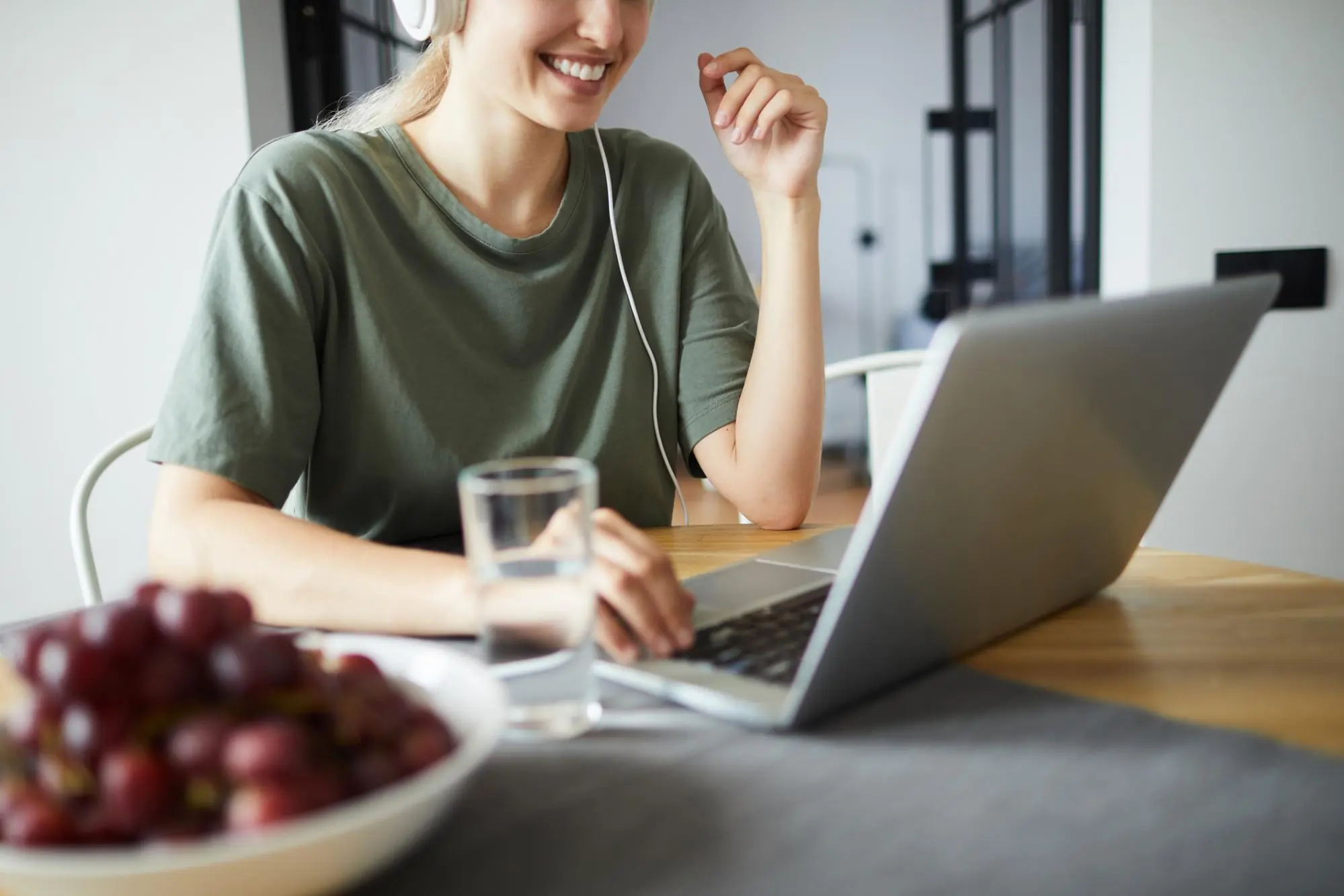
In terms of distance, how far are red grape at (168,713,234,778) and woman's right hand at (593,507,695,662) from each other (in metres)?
0.28

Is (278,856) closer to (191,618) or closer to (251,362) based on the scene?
(191,618)

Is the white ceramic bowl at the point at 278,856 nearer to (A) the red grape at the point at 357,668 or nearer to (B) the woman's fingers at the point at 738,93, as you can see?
(A) the red grape at the point at 357,668

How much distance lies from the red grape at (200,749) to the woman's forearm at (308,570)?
12.0 inches

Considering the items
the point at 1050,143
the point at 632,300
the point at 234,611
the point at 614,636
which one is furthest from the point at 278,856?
the point at 1050,143

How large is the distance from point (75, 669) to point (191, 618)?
0.14ft

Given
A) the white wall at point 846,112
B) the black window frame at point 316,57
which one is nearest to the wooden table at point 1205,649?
the black window frame at point 316,57

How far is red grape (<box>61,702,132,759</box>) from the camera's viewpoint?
399 millimetres

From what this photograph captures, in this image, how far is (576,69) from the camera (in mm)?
1160

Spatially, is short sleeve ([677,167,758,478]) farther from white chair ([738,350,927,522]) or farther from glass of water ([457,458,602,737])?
glass of water ([457,458,602,737])

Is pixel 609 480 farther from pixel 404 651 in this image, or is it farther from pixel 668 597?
pixel 404 651

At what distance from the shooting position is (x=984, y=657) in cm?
69

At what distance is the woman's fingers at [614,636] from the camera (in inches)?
25.8

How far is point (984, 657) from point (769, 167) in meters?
0.75

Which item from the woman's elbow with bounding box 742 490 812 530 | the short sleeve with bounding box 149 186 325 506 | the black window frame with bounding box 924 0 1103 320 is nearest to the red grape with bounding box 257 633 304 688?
the short sleeve with bounding box 149 186 325 506
